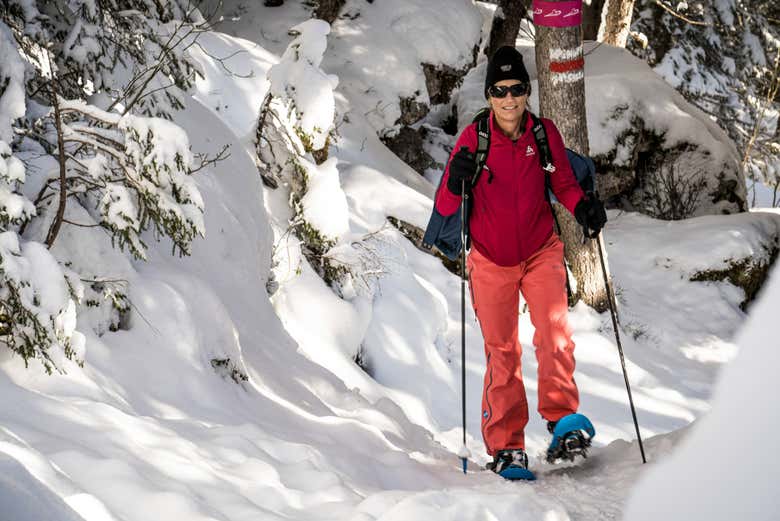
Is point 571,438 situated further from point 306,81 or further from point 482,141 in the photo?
point 306,81

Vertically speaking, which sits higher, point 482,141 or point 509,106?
point 509,106

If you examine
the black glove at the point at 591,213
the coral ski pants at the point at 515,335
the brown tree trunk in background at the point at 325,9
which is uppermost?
the brown tree trunk in background at the point at 325,9

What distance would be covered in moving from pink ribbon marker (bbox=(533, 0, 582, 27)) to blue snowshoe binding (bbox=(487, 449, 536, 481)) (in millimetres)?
5337

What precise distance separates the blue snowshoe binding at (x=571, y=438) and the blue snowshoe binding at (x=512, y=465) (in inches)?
7.3

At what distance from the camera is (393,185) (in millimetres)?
11062

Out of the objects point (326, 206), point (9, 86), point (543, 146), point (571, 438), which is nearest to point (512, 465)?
point (571, 438)

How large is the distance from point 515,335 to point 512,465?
726 millimetres

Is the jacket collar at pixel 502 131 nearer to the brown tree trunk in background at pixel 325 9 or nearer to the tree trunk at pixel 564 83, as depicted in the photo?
the tree trunk at pixel 564 83

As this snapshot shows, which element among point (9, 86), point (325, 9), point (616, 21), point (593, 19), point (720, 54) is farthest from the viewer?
point (720, 54)

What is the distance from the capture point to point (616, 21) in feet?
50.6

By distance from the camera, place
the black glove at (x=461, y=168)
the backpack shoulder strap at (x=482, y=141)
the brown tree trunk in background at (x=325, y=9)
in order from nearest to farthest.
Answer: the black glove at (x=461, y=168) → the backpack shoulder strap at (x=482, y=141) → the brown tree trunk in background at (x=325, y=9)

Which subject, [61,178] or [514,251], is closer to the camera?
[61,178]

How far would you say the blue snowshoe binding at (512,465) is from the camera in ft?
15.5

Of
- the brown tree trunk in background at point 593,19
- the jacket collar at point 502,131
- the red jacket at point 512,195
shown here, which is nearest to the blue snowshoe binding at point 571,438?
the red jacket at point 512,195
